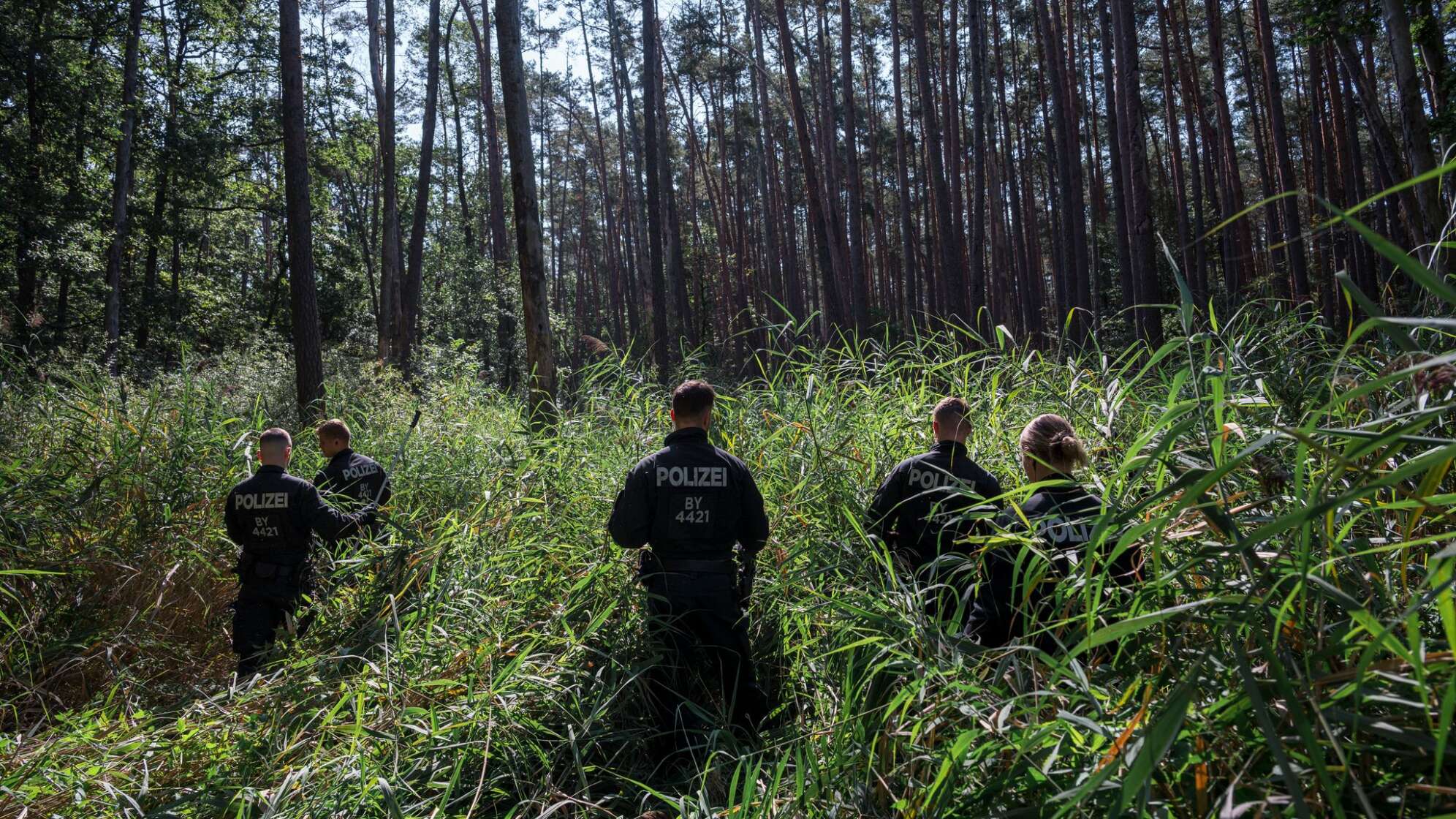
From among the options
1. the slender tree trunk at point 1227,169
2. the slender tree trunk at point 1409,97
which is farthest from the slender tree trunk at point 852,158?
the slender tree trunk at point 1409,97

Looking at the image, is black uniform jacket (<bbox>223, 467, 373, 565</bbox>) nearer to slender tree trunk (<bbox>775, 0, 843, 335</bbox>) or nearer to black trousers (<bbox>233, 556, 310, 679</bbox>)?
black trousers (<bbox>233, 556, 310, 679</bbox>)

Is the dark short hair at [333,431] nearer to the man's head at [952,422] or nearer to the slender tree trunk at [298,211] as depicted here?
the man's head at [952,422]

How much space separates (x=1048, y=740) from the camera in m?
1.87

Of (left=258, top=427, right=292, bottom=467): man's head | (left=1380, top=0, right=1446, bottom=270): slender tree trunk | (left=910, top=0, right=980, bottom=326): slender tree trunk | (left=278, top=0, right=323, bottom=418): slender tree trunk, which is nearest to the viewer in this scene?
(left=258, top=427, right=292, bottom=467): man's head

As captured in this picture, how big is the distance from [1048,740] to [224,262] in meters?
29.3

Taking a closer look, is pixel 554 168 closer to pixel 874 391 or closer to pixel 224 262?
pixel 224 262

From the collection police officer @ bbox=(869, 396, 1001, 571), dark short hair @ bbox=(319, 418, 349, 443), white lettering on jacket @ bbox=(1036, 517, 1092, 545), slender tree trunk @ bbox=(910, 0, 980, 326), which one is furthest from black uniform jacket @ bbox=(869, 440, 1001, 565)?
slender tree trunk @ bbox=(910, 0, 980, 326)

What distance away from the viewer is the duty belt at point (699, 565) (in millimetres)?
3787

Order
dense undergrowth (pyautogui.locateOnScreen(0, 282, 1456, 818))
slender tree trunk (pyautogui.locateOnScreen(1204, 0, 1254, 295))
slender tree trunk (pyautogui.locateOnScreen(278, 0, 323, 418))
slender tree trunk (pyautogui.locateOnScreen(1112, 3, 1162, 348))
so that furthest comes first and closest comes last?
slender tree trunk (pyautogui.locateOnScreen(1204, 0, 1254, 295)) < slender tree trunk (pyautogui.locateOnScreen(1112, 3, 1162, 348)) < slender tree trunk (pyautogui.locateOnScreen(278, 0, 323, 418)) < dense undergrowth (pyautogui.locateOnScreen(0, 282, 1456, 818))

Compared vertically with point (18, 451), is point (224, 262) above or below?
above

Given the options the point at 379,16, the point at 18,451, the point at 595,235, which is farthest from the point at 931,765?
the point at 595,235

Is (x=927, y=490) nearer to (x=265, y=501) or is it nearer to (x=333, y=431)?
(x=265, y=501)

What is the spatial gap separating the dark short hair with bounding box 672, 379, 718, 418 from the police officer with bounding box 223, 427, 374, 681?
2.17 m

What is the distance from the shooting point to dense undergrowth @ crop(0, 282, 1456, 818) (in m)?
Answer: 1.40
